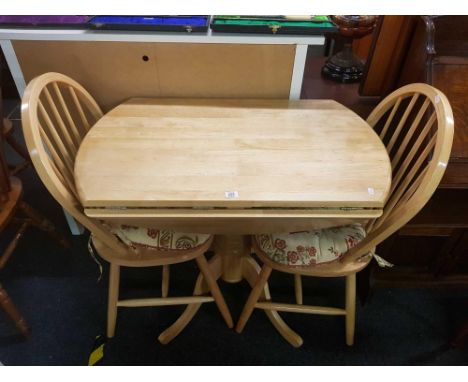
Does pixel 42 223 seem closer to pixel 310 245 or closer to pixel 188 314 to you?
pixel 188 314

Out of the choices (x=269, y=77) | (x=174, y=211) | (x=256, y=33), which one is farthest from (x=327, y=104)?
(x=174, y=211)

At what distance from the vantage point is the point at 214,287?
1204 mm

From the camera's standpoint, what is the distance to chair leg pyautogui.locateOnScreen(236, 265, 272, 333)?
1.13 m

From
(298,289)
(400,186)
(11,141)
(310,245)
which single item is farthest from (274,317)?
(11,141)

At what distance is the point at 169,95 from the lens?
1.25m

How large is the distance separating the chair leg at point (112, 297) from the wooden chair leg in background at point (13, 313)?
30cm

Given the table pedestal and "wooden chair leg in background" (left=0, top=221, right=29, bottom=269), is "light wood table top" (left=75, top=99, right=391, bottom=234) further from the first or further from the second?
"wooden chair leg in background" (left=0, top=221, right=29, bottom=269)

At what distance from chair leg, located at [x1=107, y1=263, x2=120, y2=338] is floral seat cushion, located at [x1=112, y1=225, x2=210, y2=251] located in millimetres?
146

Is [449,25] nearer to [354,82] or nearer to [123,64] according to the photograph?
[354,82]

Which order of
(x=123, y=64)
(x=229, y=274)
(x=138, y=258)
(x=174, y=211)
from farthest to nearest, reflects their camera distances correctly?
(x=229, y=274), (x=123, y=64), (x=138, y=258), (x=174, y=211)

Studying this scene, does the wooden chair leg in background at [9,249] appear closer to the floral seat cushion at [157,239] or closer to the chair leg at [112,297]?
the chair leg at [112,297]

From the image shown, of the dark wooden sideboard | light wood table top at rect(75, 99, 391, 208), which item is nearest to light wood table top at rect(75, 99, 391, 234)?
light wood table top at rect(75, 99, 391, 208)

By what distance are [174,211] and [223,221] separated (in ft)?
0.42

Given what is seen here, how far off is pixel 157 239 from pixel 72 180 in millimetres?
330
